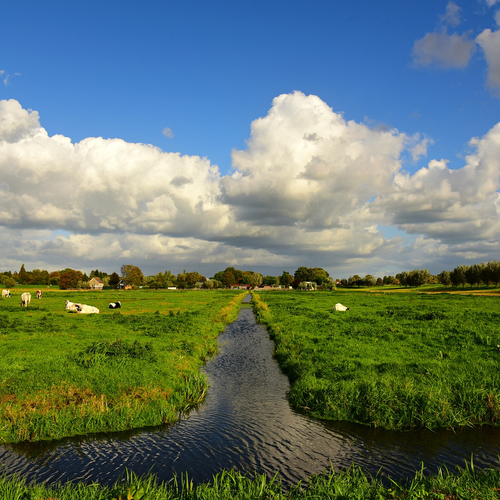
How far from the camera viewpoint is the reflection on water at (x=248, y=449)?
11211 mm

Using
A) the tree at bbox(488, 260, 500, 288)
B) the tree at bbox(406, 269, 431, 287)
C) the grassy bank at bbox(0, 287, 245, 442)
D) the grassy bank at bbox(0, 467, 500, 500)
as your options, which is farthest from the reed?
the tree at bbox(406, 269, 431, 287)

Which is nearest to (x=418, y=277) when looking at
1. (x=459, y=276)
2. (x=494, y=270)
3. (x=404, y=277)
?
(x=404, y=277)

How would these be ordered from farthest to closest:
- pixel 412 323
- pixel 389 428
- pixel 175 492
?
pixel 412 323 → pixel 389 428 → pixel 175 492

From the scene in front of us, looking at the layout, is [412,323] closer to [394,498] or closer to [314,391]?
[314,391]

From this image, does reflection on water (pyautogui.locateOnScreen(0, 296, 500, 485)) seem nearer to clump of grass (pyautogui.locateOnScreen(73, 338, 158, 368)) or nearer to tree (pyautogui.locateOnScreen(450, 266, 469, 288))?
clump of grass (pyautogui.locateOnScreen(73, 338, 158, 368))

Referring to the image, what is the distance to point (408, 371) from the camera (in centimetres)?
1912

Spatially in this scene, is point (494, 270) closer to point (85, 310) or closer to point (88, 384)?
point (85, 310)

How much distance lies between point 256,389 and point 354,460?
8611mm

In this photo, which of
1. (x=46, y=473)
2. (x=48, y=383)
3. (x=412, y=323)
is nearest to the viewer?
(x=46, y=473)

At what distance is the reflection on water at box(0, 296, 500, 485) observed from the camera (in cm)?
1121

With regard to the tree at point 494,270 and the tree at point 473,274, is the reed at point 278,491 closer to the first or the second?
the tree at point 494,270

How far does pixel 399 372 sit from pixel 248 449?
1035cm

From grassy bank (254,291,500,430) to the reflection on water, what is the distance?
2.49ft

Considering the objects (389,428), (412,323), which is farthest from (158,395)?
(412,323)
